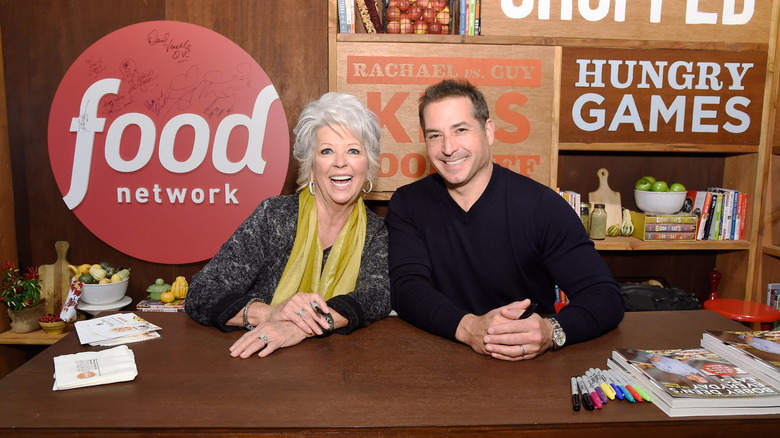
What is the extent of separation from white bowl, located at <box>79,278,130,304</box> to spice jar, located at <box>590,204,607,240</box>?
229 centimetres

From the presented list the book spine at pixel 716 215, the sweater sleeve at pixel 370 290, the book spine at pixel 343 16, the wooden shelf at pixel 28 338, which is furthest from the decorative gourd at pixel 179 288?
the book spine at pixel 716 215

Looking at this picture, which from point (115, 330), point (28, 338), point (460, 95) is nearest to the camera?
point (115, 330)

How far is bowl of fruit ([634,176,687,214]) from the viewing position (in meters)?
2.70

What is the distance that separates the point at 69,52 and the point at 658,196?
2957mm

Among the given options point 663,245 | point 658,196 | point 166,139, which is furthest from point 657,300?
point 166,139

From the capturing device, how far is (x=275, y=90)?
2.63 m

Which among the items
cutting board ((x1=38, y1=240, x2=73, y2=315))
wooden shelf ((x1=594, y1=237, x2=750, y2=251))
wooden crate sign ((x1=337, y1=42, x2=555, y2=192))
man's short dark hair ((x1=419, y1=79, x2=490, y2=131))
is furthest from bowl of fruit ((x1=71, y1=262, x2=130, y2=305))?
wooden shelf ((x1=594, y1=237, x2=750, y2=251))

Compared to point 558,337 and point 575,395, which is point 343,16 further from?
point 575,395

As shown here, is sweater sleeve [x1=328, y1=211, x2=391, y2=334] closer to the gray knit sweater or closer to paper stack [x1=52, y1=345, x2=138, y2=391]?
the gray knit sweater

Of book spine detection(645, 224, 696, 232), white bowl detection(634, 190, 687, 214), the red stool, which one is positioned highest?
white bowl detection(634, 190, 687, 214)

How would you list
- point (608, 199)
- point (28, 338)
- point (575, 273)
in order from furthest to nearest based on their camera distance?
point (608, 199), point (28, 338), point (575, 273)

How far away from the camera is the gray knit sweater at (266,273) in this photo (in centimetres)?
148

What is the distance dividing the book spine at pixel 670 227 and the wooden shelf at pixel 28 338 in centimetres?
281

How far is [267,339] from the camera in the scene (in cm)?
131
